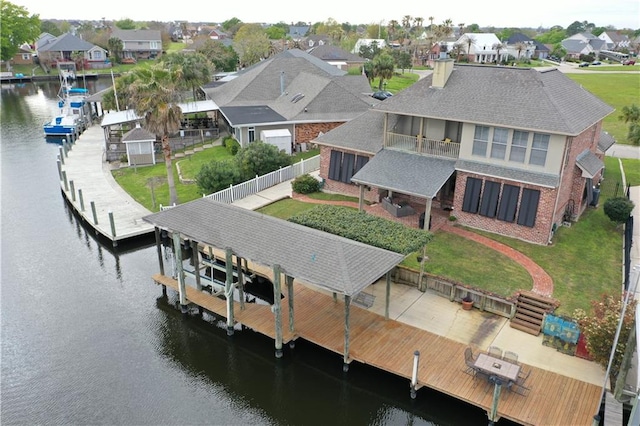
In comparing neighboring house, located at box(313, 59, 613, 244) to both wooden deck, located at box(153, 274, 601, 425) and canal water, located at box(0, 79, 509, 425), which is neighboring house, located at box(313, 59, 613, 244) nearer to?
wooden deck, located at box(153, 274, 601, 425)

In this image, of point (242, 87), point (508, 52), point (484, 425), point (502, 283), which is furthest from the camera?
point (508, 52)

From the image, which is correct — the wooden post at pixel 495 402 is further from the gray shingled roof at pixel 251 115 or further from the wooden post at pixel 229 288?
the gray shingled roof at pixel 251 115

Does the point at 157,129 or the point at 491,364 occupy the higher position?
the point at 157,129

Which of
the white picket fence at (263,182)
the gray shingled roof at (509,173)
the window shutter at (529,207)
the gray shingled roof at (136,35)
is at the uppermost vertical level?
the gray shingled roof at (136,35)

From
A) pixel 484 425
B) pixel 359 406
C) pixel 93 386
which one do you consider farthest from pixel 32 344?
pixel 484 425

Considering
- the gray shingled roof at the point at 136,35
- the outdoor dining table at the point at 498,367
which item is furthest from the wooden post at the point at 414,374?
the gray shingled roof at the point at 136,35

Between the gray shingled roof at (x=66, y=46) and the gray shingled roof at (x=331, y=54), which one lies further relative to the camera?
the gray shingled roof at (x=66, y=46)

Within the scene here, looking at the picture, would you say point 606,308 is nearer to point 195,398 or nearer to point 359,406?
point 359,406
